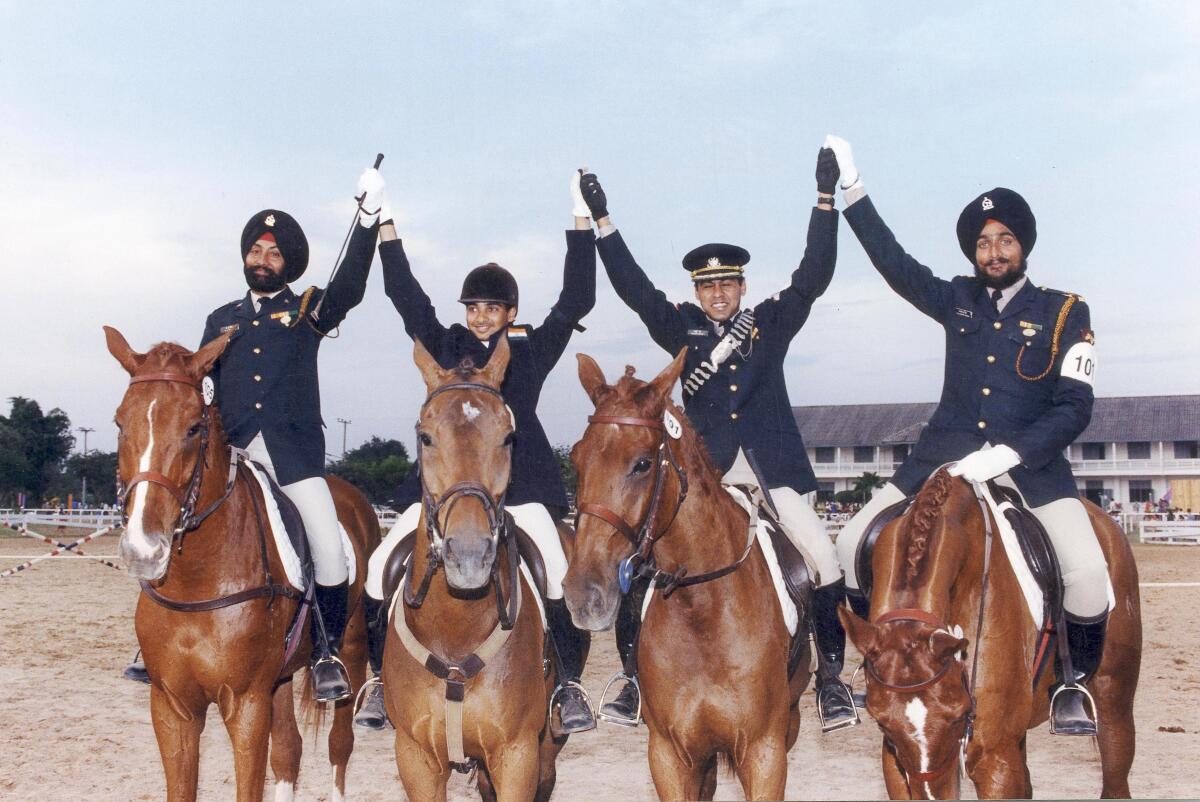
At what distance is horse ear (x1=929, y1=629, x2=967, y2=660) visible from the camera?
3457mm

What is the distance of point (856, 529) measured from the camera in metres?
5.04

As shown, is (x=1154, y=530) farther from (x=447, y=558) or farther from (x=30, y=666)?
(x=447, y=558)

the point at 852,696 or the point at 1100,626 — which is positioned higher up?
the point at 1100,626

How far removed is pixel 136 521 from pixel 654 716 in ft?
7.52

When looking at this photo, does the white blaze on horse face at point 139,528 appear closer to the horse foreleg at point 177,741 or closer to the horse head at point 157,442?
the horse head at point 157,442

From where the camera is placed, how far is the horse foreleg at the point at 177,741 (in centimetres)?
445

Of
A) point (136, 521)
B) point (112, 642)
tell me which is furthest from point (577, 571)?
point (112, 642)

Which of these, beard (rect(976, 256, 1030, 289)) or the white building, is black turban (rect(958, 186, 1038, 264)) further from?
the white building

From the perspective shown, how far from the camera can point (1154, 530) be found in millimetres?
36219

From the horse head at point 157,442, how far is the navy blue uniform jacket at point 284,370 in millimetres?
1024

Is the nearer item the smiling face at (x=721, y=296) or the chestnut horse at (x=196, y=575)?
the chestnut horse at (x=196, y=575)

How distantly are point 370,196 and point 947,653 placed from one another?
3.74 meters

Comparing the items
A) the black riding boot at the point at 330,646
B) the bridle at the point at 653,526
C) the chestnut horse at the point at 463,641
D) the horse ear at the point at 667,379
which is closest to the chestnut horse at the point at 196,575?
the black riding boot at the point at 330,646

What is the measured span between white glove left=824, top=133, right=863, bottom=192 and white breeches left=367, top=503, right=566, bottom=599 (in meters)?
2.44
